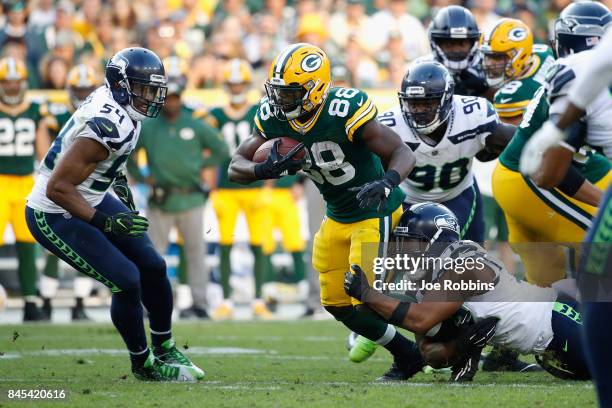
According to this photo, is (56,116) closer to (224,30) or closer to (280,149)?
(224,30)

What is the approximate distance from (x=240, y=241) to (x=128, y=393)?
6933mm

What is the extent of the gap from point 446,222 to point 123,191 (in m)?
1.91

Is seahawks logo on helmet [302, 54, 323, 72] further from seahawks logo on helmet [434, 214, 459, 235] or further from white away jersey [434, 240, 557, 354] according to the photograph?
white away jersey [434, 240, 557, 354]

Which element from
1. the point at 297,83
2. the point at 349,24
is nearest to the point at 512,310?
the point at 297,83

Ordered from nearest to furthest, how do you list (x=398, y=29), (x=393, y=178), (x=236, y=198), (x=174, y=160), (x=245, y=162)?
(x=393, y=178)
(x=245, y=162)
(x=174, y=160)
(x=236, y=198)
(x=398, y=29)

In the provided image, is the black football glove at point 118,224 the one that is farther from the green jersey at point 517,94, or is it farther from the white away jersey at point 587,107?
the green jersey at point 517,94

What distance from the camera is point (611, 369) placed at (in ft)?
11.6

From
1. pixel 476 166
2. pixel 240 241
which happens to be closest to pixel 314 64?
pixel 476 166

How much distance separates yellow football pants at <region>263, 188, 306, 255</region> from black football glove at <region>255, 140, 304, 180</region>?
5.54m

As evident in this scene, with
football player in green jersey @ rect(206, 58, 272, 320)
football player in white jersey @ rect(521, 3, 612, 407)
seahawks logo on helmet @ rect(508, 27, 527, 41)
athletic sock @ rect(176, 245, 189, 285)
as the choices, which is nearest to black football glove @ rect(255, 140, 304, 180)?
football player in white jersey @ rect(521, 3, 612, 407)

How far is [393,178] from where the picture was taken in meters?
5.54

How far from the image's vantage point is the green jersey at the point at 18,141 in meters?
10.0

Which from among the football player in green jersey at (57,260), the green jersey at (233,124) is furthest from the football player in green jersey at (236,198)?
the football player in green jersey at (57,260)

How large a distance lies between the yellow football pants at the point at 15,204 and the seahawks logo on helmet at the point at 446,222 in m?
5.22
